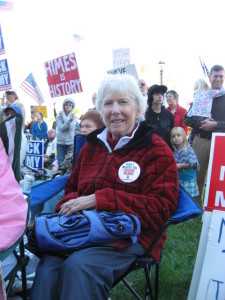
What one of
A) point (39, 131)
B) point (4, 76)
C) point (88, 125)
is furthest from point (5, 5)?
point (88, 125)

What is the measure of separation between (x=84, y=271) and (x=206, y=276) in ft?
2.59

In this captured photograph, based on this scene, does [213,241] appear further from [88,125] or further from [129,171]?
[88,125]

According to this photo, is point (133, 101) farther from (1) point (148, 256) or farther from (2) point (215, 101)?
(2) point (215, 101)

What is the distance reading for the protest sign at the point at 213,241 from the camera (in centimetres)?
189

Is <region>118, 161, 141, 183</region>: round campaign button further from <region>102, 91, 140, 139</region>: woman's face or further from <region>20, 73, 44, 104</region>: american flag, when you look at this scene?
<region>20, 73, 44, 104</region>: american flag

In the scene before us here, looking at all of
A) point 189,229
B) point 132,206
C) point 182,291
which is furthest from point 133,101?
point 189,229

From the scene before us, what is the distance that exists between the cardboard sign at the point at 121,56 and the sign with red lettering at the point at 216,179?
4.49m

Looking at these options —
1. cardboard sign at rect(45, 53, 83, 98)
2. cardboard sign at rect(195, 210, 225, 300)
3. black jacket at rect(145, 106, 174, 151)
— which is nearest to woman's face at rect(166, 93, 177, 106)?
cardboard sign at rect(45, 53, 83, 98)

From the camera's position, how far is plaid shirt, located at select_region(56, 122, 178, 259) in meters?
1.80

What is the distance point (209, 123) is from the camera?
3.91 m

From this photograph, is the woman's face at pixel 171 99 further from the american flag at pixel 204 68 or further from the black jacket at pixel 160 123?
the black jacket at pixel 160 123

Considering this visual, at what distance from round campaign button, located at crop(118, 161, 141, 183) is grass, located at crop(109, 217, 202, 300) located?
109 centimetres

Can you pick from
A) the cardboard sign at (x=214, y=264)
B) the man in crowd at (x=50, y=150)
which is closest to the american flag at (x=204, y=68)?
the cardboard sign at (x=214, y=264)

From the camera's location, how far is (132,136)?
6.70 ft
